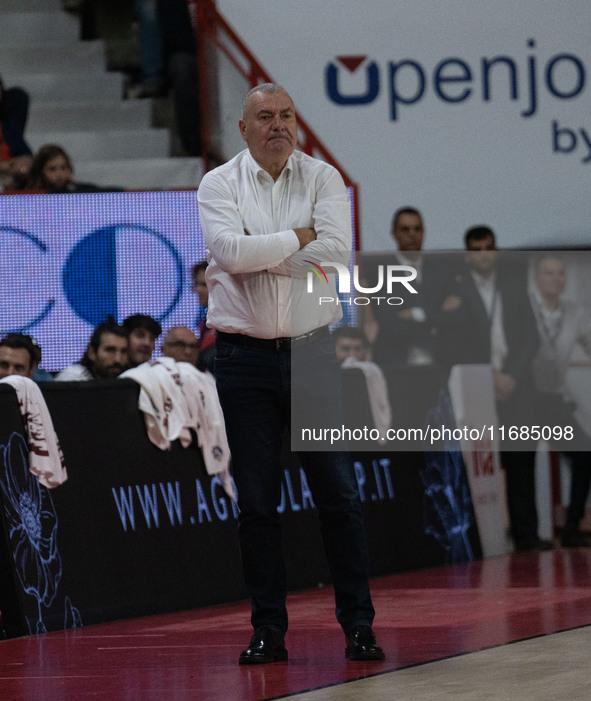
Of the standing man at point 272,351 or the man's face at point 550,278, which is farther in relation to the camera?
the man's face at point 550,278

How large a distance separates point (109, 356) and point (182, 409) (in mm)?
1040

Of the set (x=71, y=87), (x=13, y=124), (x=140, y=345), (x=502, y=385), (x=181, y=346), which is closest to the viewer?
(x=140, y=345)

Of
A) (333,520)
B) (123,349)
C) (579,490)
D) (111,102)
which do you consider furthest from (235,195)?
(111,102)

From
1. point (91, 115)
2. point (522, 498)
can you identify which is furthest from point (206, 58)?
point (522, 498)

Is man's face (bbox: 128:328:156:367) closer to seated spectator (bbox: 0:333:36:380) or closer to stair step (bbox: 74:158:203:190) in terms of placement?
seated spectator (bbox: 0:333:36:380)

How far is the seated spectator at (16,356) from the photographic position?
745 cm

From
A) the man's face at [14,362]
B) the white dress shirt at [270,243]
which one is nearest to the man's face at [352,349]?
the man's face at [14,362]

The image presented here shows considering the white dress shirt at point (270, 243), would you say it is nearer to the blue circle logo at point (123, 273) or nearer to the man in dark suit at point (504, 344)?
the man in dark suit at point (504, 344)

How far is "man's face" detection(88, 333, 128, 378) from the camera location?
26.5 feet

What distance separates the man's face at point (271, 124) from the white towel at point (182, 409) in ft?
7.64

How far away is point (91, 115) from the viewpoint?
41.0ft

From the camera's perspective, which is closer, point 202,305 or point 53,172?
point 202,305

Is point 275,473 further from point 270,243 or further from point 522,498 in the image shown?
point 522,498

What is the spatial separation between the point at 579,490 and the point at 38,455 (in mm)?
4990
